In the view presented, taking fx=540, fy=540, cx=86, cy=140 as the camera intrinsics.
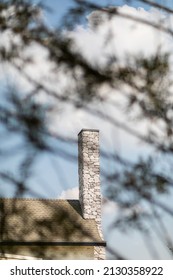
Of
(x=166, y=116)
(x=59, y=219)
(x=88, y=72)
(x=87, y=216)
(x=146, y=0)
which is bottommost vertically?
(x=59, y=219)

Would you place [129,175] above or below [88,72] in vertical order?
below

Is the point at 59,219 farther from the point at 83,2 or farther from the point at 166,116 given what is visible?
the point at 83,2

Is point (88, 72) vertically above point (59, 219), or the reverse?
point (88, 72)

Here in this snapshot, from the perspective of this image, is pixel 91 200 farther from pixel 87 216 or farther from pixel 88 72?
pixel 88 72

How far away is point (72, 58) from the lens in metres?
1.75

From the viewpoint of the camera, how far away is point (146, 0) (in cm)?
168
